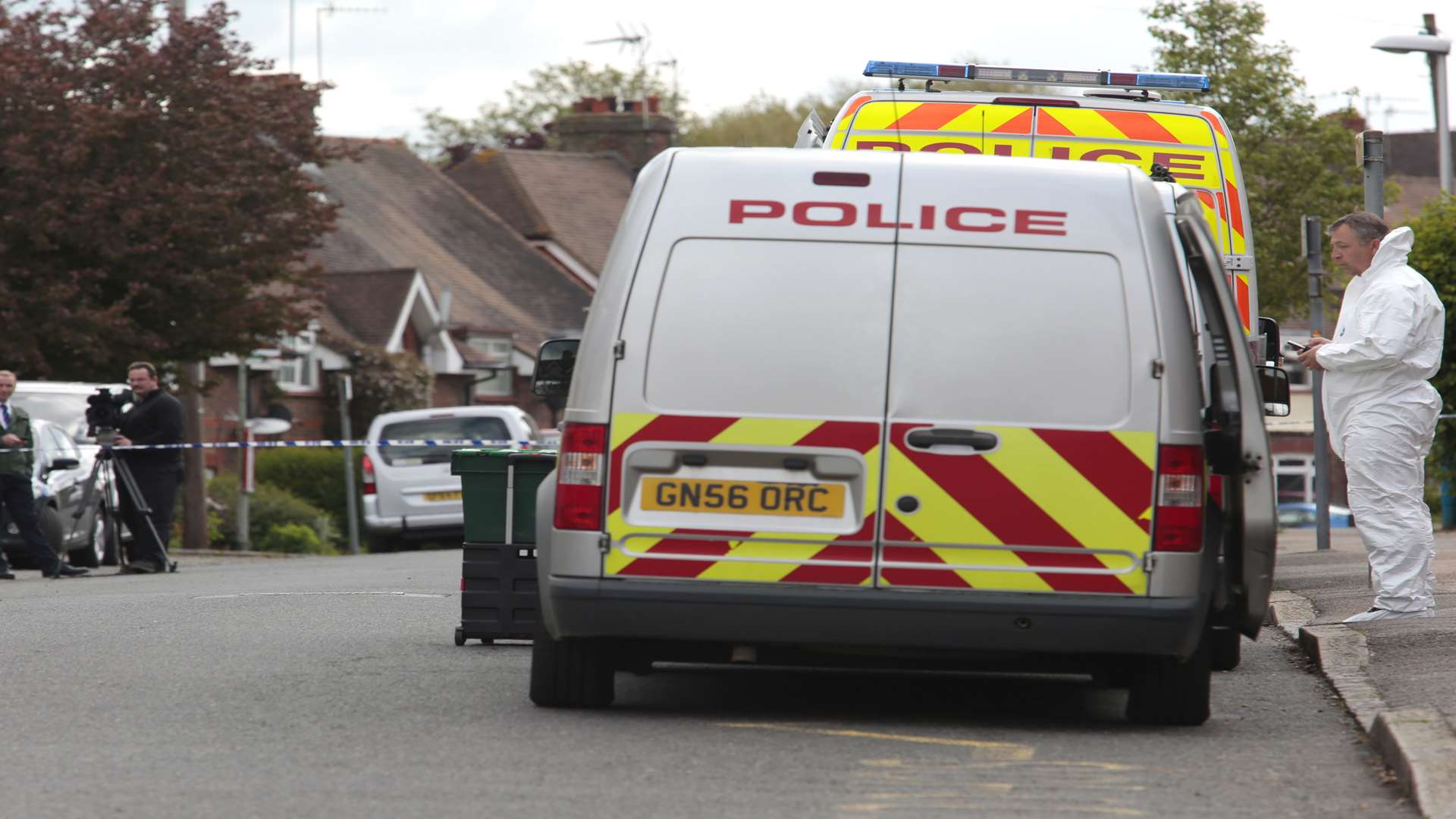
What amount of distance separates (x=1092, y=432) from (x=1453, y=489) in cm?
1662

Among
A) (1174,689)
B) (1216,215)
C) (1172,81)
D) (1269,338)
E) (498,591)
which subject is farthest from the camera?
(1172,81)

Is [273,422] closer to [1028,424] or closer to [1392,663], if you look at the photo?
[1392,663]

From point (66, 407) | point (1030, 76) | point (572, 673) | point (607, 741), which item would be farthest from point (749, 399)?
point (66, 407)

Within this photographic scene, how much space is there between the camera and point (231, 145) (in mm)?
27156

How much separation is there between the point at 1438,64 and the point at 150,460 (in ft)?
50.5

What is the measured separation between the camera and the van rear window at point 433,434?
25500 millimetres

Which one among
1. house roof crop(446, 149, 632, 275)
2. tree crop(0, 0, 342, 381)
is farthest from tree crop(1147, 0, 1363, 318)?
house roof crop(446, 149, 632, 275)

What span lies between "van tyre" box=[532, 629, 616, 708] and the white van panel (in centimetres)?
143

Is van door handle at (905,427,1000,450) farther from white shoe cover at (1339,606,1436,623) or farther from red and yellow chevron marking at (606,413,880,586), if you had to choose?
white shoe cover at (1339,606,1436,623)

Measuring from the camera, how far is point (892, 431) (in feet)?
24.2

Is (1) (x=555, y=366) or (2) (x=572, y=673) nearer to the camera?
(2) (x=572, y=673)

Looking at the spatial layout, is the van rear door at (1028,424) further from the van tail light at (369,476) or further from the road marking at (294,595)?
the van tail light at (369,476)

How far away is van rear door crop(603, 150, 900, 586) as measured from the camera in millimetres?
7371

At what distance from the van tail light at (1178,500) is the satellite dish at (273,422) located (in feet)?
100
